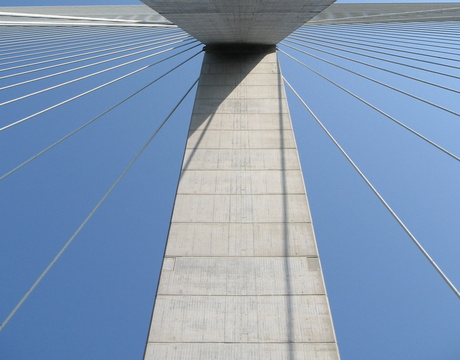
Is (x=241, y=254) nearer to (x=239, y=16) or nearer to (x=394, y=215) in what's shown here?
(x=394, y=215)

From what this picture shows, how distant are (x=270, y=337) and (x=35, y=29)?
16713 mm

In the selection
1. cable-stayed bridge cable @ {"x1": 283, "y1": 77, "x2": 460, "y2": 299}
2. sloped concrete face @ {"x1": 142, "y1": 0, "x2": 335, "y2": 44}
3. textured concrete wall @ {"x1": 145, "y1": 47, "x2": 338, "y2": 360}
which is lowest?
textured concrete wall @ {"x1": 145, "y1": 47, "x2": 338, "y2": 360}

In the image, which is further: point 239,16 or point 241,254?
point 239,16

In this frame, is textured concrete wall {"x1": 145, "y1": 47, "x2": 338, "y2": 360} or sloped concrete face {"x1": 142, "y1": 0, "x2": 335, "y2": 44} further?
sloped concrete face {"x1": 142, "y1": 0, "x2": 335, "y2": 44}

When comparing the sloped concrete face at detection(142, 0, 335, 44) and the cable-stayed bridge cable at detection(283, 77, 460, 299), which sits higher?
the sloped concrete face at detection(142, 0, 335, 44)

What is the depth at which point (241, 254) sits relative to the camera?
21.3 ft

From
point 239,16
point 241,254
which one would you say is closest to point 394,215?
point 241,254

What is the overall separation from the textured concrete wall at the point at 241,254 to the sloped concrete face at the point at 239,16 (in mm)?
1935

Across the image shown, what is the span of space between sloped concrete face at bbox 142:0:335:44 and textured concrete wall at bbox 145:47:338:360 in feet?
6.35

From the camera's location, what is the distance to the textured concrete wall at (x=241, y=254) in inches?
213

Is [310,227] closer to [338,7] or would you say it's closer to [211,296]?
[211,296]

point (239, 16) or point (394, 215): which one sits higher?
point (239, 16)

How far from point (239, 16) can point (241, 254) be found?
5259 millimetres

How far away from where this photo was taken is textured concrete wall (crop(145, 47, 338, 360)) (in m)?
5.40
